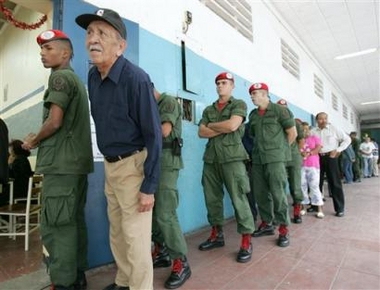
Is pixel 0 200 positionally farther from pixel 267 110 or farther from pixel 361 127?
pixel 361 127

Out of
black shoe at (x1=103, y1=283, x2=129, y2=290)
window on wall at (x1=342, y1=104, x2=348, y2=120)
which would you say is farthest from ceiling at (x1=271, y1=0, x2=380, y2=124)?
black shoe at (x1=103, y1=283, x2=129, y2=290)

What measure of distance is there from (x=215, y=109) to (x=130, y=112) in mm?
1234

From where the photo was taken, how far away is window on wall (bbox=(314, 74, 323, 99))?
8.10m

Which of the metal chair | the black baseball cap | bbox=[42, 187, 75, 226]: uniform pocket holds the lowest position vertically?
the metal chair

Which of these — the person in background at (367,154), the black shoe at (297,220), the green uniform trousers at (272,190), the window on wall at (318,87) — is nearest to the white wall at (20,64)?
the green uniform trousers at (272,190)

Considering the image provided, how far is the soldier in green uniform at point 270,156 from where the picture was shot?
2.55 meters

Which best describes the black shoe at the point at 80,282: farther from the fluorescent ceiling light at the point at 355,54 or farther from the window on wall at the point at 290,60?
the fluorescent ceiling light at the point at 355,54

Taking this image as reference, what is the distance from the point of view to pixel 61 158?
1534 millimetres

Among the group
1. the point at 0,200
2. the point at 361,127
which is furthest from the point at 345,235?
the point at 361,127

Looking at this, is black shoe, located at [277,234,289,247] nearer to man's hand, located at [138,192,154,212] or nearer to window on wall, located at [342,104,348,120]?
man's hand, located at [138,192,154,212]

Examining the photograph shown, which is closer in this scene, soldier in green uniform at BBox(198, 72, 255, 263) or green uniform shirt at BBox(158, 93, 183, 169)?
green uniform shirt at BBox(158, 93, 183, 169)

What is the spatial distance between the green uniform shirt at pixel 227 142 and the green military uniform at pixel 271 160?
15.3 inches

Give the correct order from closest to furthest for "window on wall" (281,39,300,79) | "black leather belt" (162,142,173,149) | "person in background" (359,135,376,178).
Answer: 1. "black leather belt" (162,142,173,149)
2. "window on wall" (281,39,300,79)
3. "person in background" (359,135,376,178)

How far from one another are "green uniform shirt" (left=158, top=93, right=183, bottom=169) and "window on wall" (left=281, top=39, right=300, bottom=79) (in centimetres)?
465
